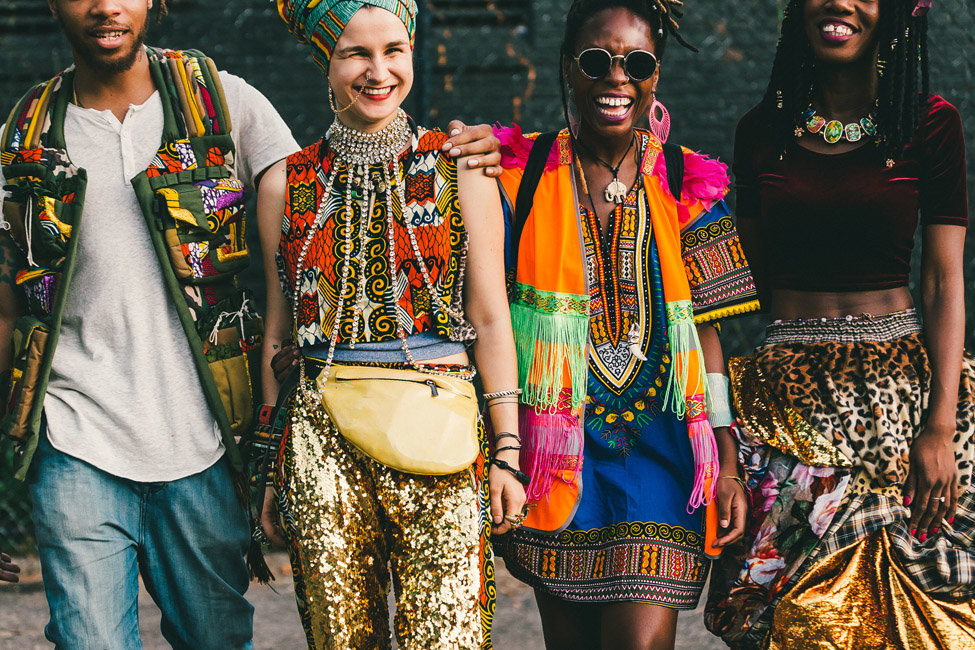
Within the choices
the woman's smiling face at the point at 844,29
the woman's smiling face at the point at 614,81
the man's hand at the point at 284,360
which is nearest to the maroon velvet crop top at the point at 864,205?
the woman's smiling face at the point at 844,29

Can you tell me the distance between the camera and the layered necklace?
2.55m

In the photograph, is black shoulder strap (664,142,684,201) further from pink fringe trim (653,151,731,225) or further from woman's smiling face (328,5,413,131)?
woman's smiling face (328,5,413,131)

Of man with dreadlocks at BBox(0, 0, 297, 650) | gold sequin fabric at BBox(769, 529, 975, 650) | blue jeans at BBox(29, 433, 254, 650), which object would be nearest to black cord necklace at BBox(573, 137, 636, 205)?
man with dreadlocks at BBox(0, 0, 297, 650)

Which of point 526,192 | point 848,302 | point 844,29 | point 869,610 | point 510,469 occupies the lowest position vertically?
point 869,610

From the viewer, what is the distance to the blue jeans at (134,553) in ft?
8.82

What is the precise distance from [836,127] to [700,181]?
0.42 m

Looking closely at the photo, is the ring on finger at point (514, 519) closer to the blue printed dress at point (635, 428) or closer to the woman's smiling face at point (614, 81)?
the blue printed dress at point (635, 428)

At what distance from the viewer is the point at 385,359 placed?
2.54m

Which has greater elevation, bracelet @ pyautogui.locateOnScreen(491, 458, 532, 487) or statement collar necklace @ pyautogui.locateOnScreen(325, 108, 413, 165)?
statement collar necklace @ pyautogui.locateOnScreen(325, 108, 413, 165)

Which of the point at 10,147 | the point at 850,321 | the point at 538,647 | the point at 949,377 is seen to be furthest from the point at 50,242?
the point at 538,647

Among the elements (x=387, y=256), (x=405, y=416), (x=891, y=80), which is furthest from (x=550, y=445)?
(x=891, y=80)

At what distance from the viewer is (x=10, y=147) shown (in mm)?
2732

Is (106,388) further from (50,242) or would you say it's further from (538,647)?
(538,647)

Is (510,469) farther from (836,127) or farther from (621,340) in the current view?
(836,127)
